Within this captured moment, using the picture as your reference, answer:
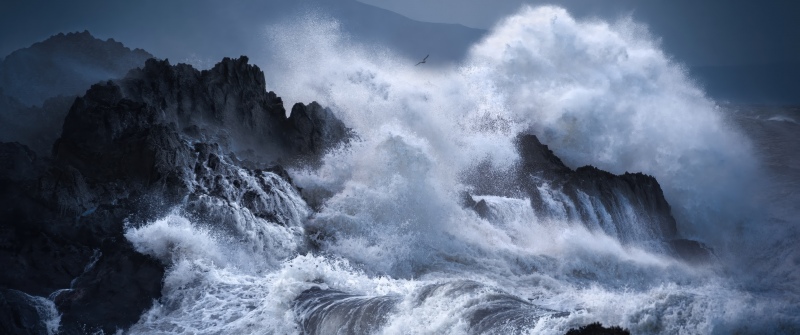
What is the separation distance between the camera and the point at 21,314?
9.79m

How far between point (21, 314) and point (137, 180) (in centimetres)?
587

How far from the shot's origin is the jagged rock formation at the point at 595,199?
870 inches

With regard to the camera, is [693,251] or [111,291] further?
[693,251]

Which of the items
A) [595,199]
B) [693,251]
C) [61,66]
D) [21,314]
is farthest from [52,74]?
[693,251]

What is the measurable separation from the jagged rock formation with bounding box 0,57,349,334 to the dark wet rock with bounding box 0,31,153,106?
9.58 m

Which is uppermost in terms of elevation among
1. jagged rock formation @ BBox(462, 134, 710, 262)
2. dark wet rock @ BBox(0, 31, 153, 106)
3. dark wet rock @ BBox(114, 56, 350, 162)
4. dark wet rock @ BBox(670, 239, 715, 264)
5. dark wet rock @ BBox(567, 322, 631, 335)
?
dark wet rock @ BBox(0, 31, 153, 106)

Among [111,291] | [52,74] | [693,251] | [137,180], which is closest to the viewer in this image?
[111,291]

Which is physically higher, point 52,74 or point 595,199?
point 52,74

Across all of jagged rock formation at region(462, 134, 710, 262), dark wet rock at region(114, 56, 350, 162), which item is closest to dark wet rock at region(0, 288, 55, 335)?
dark wet rock at region(114, 56, 350, 162)

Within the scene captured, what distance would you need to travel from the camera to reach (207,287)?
12172mm

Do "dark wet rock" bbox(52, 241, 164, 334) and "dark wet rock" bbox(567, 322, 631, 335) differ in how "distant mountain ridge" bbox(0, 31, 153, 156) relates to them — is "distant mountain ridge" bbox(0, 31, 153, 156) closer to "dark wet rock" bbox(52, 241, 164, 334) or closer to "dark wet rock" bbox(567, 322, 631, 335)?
"dark wet rock" bbox(52, 241, 164, 334)

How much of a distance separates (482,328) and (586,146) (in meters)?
23.7

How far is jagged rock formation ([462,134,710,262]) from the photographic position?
22.1 m

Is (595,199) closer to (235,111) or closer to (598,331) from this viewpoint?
(235,111)
